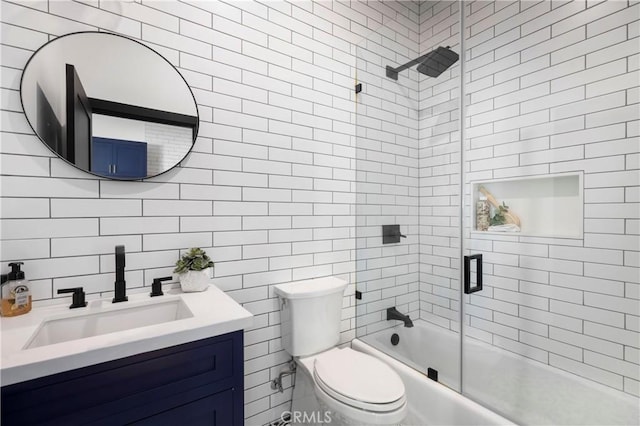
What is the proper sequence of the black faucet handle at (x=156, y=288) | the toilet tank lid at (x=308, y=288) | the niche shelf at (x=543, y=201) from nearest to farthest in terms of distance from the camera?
the black faucet handle at (x=156, y=288)
the toilet tank lid at (x=308, y=288)
the niche shelf at (x=543, y=201)

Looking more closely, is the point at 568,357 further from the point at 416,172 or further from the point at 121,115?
the point at 121,115

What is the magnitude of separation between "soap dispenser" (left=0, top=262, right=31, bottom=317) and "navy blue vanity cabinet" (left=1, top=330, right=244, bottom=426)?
0.43 m

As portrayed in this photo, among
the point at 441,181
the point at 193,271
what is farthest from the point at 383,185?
the point at 193,271

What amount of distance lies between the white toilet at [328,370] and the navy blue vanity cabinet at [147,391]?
47cm

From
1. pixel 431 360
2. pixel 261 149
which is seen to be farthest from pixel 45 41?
pixel 431 360

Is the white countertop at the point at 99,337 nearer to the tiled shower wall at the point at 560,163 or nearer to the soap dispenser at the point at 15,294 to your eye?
the soap dispenser at the point at 15,294

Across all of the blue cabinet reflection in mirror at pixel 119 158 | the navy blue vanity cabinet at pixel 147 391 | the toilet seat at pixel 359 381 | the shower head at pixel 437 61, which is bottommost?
the toilet seat at pixel 359 381

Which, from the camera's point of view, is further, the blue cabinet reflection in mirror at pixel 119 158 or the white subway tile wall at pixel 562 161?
the white subway tile wall at pixel 562 161

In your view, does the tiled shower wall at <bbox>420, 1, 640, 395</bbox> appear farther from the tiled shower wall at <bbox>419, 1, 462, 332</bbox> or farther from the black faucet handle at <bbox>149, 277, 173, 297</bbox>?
the black faucet handle at <bbox>149, 277, 173, 297</bbox>

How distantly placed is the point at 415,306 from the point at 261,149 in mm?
1515

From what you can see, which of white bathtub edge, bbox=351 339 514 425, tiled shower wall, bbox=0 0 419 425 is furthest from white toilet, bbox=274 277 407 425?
white bathtub edge, bbox=351 339 514 425

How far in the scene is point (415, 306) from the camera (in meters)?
2.06

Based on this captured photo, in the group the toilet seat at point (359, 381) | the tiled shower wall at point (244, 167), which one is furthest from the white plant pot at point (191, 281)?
the toilet seat at point (359, 381)

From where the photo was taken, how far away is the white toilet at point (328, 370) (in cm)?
121
